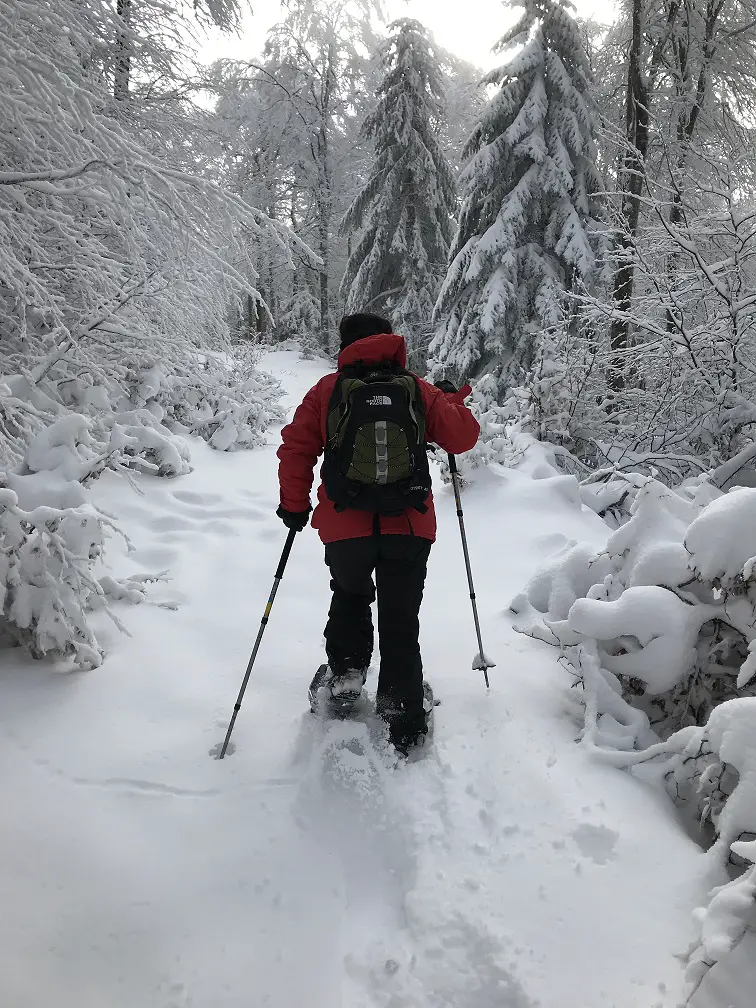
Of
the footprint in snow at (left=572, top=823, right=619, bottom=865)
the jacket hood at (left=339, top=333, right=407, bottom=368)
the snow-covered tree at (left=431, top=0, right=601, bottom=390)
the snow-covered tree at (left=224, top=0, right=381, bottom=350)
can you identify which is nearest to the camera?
the footprint in snow at (left=572, top=823, right=619, bottom=865)

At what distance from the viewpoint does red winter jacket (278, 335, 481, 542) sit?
2543mm

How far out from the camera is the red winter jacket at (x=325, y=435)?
8.34ft

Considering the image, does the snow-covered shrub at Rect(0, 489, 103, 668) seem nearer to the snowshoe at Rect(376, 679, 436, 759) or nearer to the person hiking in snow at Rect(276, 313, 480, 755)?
the person hiking in snow at Rect(276, 313, 480, 755)

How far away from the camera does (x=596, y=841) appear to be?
7.02ft

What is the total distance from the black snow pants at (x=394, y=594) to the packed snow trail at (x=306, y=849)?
0.78 feet

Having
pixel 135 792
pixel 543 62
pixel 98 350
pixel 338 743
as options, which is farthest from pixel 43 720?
pixel 543 62

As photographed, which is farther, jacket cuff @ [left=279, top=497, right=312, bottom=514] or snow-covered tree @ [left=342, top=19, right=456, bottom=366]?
snow-covered tree @ [left=342, top=19, right=456, bottom=366]

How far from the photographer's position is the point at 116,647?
126 inches

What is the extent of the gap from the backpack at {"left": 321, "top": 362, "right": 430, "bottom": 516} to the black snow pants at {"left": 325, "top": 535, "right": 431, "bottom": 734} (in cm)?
17

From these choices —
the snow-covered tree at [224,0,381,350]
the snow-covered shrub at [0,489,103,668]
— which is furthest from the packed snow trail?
the snow-covered tree at [224,0,381,350]

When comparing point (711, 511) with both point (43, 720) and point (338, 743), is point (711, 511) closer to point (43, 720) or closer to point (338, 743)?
point (338, 743)

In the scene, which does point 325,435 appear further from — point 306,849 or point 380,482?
point 306,849

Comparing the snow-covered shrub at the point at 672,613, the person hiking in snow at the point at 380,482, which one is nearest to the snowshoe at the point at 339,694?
the person hiking in snow at the point at 380,482

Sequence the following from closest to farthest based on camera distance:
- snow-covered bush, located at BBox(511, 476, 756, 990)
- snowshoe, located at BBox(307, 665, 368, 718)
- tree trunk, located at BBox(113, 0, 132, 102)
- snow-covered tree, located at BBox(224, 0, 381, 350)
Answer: snow-covered bush, located at BBox(511, 476, 756, 990) < snowshoe, located at BBox(307, 665, 368, 718) < tree trunk, located at BBox(113, 0, 132, 102) < snow-covered tree, located at BBox(224, 0, 381, 350)
